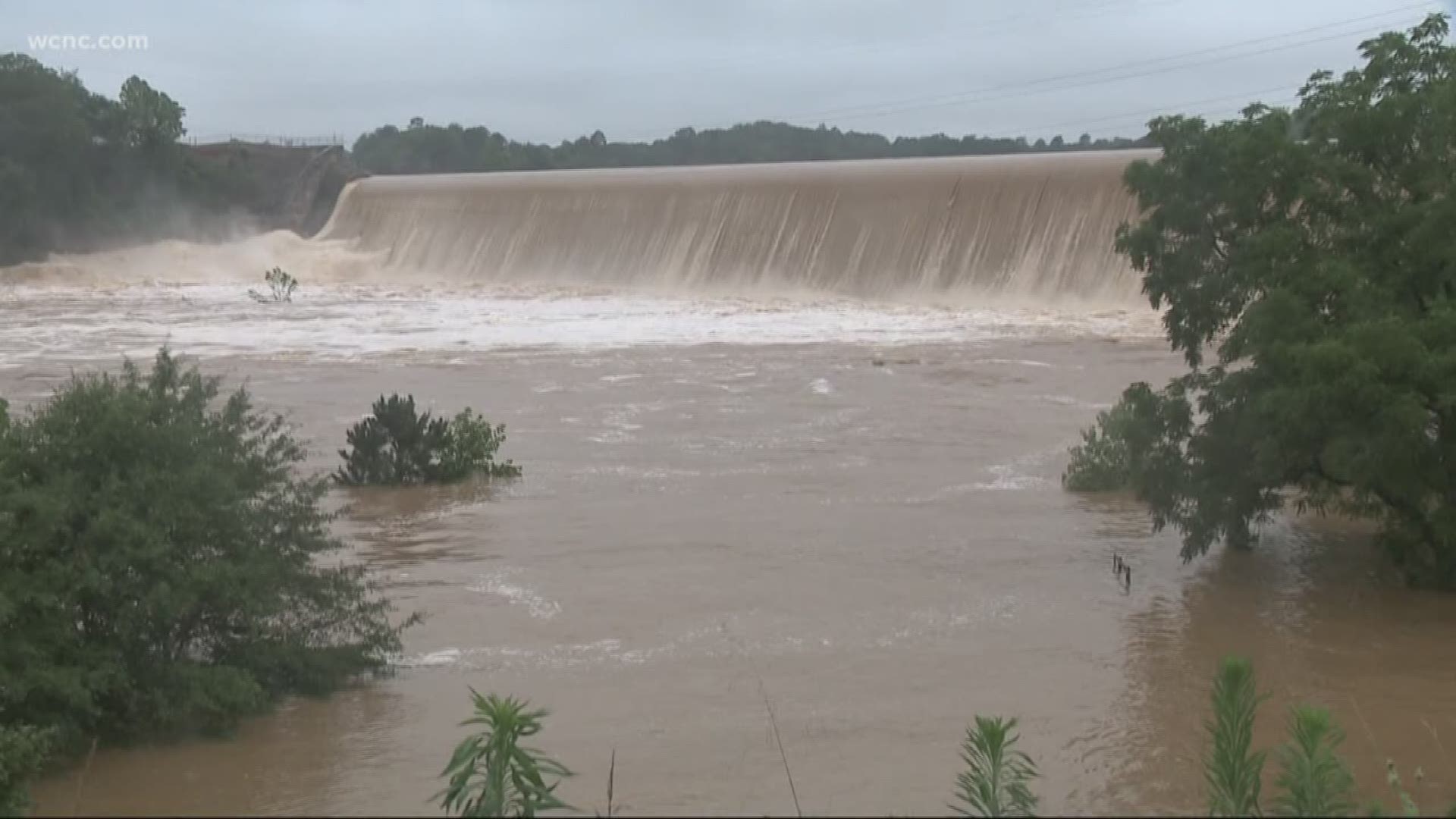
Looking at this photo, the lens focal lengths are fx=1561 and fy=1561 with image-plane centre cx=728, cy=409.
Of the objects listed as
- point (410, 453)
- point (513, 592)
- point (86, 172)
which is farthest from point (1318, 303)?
point (86, 172)

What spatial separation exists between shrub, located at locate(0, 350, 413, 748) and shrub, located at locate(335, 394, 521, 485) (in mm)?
6535

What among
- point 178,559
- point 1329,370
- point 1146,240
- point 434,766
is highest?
point 1146,240

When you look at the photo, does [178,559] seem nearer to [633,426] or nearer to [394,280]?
[633,426]

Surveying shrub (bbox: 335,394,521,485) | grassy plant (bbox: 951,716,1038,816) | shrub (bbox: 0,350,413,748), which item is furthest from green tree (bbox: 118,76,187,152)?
grassy plant (bbox: 951,716,1038,816)

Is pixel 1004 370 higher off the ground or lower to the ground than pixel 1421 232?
lower

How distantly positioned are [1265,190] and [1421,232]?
4.28ft

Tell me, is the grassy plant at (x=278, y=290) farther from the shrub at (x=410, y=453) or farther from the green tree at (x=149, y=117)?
the shrub at (x=410, y=453)

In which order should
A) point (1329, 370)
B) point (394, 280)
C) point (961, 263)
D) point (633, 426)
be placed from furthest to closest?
1. point (394, 280)
2. point (961, 263)
3. point (633, 426)
4. point (1329, 370)

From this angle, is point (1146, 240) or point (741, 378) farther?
point (741, 378)

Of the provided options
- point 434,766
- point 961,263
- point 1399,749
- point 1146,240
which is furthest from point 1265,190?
point 961,263

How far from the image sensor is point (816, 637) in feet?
34.2

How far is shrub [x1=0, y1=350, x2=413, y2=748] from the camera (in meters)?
8.05

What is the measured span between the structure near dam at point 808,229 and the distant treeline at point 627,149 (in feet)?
109

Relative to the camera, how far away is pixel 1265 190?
39.1 feet
